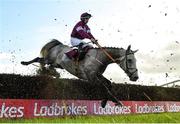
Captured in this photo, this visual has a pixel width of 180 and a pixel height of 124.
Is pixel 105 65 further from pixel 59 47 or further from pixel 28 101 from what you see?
pixel 28 101

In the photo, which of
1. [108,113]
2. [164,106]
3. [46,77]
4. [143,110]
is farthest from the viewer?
[164,106]

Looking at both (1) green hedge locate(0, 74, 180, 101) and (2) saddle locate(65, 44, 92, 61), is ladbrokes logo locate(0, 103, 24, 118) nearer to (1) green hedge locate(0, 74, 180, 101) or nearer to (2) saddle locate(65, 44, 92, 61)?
(1) green hedge locate(0, 74, 180, 101)

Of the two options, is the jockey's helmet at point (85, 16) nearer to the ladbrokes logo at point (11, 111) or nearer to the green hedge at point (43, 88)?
the ladbrokes logo at point (11, 111)

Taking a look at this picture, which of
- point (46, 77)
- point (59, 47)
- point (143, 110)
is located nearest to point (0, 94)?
point (46, 77)

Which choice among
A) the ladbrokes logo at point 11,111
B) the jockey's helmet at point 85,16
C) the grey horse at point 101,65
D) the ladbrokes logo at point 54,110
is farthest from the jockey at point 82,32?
the ladbrokes logo at point 54,110

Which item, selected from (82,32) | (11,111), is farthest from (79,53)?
(11,111)

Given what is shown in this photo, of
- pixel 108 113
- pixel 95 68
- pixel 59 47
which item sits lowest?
pixel 108 113

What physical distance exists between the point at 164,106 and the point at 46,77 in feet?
41.4

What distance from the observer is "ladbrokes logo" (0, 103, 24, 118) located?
15209 millimetres

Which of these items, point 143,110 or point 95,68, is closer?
point 95,68

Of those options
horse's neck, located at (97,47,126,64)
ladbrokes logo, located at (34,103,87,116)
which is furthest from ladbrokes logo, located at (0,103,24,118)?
horse's neck, located at (97,47,126,64)

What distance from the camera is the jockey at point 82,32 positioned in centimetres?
1218

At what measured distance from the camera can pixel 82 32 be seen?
39.8 ft

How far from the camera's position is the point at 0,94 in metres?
17.0
